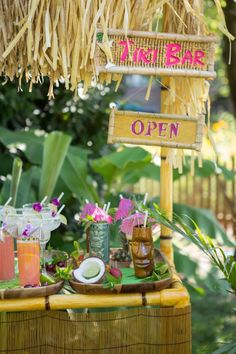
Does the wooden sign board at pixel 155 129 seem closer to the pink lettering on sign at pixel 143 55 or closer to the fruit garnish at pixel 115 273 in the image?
the pink lettering on sign at pixel 143 55

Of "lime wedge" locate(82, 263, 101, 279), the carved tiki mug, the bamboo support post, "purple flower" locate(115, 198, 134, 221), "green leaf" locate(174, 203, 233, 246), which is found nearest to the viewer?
"lime wedge" locate(82, 263, 101, 279)

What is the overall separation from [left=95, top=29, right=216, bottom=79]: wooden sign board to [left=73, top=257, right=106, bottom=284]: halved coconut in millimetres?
736

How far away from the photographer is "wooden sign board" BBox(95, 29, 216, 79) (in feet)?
8.83

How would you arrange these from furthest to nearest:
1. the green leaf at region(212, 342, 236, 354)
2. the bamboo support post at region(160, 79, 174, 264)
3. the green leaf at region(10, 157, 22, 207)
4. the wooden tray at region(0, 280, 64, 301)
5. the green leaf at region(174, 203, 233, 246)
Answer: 1. the green leaf at region(174, 203, 233, 246)
2. the green leaf at region(10, 157, 22, 207)
3. the bamboo support post at region(160, 79, 174, 264)
4. the wooden tray at region(0, 280, 64, 301)
5. the green leaf at region(212, 342, 236, 354)

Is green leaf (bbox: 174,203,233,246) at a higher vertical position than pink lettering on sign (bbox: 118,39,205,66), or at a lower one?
lower

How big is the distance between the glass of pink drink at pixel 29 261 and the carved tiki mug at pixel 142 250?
1.22 ft

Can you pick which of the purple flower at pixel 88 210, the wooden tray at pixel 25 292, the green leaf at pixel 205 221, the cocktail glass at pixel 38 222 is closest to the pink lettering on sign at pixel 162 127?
the purple flower at pixel 88 210

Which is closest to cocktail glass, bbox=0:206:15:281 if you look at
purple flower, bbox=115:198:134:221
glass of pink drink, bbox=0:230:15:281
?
glass of pink drink, bbox=0:230:15:281

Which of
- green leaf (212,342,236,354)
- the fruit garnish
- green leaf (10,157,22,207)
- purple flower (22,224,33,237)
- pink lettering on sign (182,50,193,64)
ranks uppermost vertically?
pink lettering on sign (182,50,193,64)

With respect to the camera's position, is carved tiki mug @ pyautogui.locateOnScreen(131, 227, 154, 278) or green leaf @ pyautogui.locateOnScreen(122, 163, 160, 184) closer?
carved tiki mug @ pyautogui.locateOnScreen(131, 227, 154, 278)

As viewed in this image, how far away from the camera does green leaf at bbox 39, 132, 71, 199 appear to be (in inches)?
153

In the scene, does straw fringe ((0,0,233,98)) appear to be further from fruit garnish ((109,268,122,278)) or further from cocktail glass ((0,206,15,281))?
fruit garnish ((109,268,122,278))

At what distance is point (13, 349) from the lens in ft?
8.04

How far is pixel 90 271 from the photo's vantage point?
8.22 feet
